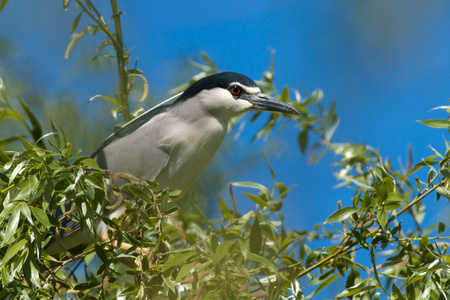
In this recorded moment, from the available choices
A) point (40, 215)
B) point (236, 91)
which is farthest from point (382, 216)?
point (236, 91)

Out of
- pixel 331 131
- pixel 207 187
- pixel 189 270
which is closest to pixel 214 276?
pixel 189 270

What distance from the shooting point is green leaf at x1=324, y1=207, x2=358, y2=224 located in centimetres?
97

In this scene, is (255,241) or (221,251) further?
(255,241)

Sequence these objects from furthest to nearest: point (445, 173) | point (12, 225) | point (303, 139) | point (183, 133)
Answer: point (183, 133)
point (303, 139)
point (445, 173)
point (12, 225)

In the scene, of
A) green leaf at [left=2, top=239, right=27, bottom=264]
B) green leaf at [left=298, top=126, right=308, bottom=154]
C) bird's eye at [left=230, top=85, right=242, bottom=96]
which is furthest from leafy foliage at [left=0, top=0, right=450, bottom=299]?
bird's eye at [left=230, top=85, right=242, bottom=96]

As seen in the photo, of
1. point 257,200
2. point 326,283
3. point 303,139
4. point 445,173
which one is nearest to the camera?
point 445,173

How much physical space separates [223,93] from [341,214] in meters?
1.10

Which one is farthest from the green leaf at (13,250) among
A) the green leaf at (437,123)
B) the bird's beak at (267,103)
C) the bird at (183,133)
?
the bird's beak at (267,103)

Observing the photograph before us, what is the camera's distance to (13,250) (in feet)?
2.86

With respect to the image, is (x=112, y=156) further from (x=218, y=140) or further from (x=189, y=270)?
(x=189, y=270)

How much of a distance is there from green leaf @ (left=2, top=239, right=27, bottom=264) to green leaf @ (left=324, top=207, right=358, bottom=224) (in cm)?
51

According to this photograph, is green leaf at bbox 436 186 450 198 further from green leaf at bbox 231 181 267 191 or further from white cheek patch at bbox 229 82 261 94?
white cheek patch at bbox 229 82 261 94

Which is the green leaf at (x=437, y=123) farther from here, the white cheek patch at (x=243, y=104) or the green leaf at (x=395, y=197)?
the white cheek patch at (x=243, y=104)

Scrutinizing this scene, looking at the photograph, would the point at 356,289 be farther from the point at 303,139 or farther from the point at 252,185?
the point at 303,139
